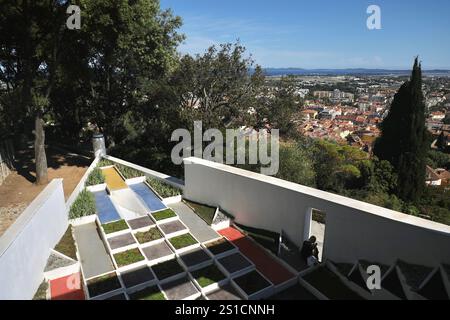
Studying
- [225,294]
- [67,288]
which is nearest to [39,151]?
[67,288]

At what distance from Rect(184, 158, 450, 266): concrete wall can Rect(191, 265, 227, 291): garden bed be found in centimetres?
175

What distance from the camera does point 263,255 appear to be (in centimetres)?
618

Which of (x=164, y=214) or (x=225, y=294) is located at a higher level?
(x=164, y=214)

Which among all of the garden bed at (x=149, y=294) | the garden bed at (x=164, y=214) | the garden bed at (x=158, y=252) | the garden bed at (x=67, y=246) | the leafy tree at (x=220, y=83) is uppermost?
the leafy tree at (x=220, y=83)

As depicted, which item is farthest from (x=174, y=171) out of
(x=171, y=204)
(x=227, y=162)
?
(x=171, y=204)

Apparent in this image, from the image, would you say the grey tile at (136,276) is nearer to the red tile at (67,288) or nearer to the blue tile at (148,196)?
the red tile at (67,288)

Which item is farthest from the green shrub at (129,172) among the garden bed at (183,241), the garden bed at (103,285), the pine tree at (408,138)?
the pine tree at (408,138)

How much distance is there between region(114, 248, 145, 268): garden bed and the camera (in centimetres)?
577

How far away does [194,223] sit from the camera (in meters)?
7.45

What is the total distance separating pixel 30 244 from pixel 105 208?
10.4 feet

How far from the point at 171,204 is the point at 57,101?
14.7 meters

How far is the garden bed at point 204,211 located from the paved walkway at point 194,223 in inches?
3.5

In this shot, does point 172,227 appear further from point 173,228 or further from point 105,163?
point 105,163

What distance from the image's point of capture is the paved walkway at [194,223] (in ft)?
22.5
